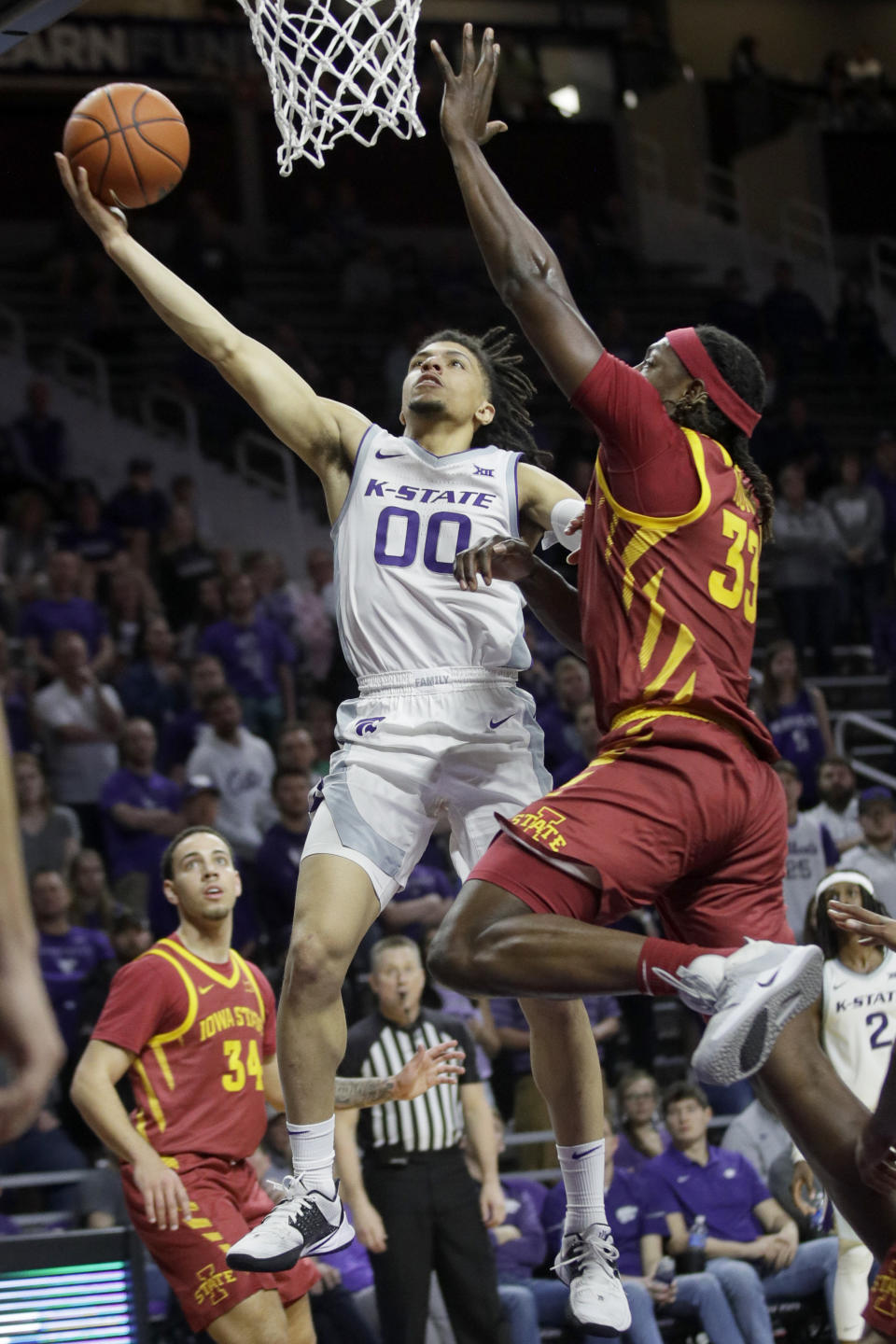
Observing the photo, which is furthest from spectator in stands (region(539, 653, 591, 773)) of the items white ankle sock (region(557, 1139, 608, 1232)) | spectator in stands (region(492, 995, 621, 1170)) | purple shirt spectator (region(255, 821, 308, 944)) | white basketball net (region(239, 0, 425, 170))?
white basketball net (region(239, 0, 425, 170))

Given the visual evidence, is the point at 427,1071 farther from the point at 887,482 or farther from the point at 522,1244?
the point at 887,482

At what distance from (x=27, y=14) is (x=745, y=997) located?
11.2ft

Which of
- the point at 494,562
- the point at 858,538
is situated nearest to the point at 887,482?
the point at 858,538

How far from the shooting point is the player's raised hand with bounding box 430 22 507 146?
185 inches

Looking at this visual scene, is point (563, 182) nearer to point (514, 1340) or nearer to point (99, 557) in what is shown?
point (99, 557)

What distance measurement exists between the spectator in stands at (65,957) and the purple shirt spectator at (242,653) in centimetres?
246

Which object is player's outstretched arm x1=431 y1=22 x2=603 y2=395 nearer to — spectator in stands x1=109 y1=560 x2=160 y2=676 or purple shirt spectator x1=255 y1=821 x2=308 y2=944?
purple shirt spectator x1=255 y1=821 x2=308 y2=944

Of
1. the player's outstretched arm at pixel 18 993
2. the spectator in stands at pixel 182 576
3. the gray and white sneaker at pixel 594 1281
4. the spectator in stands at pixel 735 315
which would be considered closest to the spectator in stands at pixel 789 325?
the spectator in stands at pixel 735 315

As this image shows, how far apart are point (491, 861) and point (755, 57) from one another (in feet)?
62.6

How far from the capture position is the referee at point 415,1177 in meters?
7.44

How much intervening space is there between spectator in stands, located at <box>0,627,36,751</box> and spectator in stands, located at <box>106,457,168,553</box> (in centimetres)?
192

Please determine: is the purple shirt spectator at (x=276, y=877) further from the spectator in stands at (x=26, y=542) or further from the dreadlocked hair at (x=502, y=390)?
the dreadlocked hair at (x=502, y=390)

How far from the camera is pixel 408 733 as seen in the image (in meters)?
5.13

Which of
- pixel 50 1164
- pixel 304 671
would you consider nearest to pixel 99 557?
pixel 304 671
